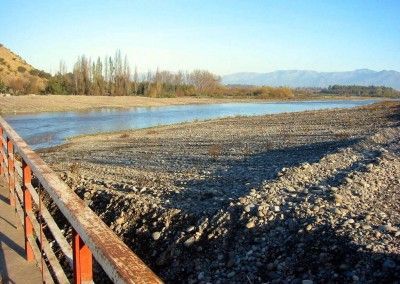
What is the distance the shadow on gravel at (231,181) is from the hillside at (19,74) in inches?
2558

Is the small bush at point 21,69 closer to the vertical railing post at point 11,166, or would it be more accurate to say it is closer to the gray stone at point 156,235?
the gray stone at point 156,235

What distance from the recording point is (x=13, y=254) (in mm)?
4152

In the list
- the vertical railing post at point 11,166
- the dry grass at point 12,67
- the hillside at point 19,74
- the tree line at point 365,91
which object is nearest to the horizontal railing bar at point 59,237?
the vertical railing post at point 11,166

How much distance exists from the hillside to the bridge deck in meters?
71.2

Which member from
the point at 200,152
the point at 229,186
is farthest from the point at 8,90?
the point at 229,186

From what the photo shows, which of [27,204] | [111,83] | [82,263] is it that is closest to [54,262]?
[82,263]

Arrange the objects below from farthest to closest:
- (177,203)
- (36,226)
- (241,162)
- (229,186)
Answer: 1. (241,162)
2. (229,186)
3. (177,203)
4. (36,226)

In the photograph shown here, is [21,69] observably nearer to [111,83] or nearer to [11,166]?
[111,83]

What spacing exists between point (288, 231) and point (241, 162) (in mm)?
6978

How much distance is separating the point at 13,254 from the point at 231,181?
19.9ft

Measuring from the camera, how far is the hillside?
73.9 metres

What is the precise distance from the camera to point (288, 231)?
6.07 meters

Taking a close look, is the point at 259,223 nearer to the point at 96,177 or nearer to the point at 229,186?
the point at 229,186

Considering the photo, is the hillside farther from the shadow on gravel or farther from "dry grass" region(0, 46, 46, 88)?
the shadow on gravel
